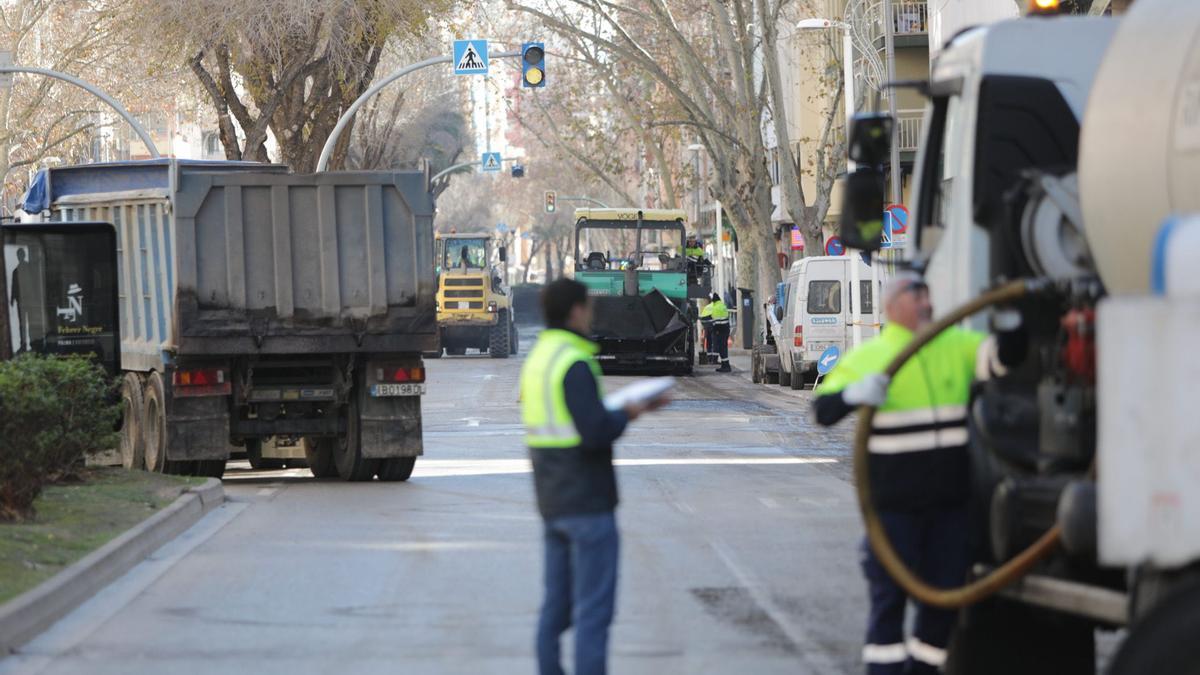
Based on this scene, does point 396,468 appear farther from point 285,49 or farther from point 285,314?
point 285,49

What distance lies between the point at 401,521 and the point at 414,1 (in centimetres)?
2218

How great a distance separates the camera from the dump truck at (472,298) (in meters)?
52.4

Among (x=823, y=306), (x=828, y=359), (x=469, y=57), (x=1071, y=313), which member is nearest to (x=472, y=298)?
(x=469, y=57)

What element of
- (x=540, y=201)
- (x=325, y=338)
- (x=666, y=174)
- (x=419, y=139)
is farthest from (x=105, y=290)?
(x=540, y=201)

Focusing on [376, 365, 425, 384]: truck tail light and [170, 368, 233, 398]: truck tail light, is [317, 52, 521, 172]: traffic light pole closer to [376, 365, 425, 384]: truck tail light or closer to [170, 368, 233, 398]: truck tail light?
[376, 365, 425, 384]: truck tail light

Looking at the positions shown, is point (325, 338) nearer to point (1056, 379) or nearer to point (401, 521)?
point (401, 521)

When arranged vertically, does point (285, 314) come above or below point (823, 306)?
above

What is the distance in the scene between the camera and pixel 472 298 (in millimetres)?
52688

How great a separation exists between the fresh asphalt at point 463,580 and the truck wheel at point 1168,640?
10.6 ft

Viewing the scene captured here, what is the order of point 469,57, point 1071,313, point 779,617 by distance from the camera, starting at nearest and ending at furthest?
point 1071,313, point 779,617, point 469,57

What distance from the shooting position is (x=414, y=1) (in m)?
35.8

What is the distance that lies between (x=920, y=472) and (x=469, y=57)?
2721cm

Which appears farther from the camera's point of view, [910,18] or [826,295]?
[910,18]

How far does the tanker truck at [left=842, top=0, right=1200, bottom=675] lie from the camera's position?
5332 mm
